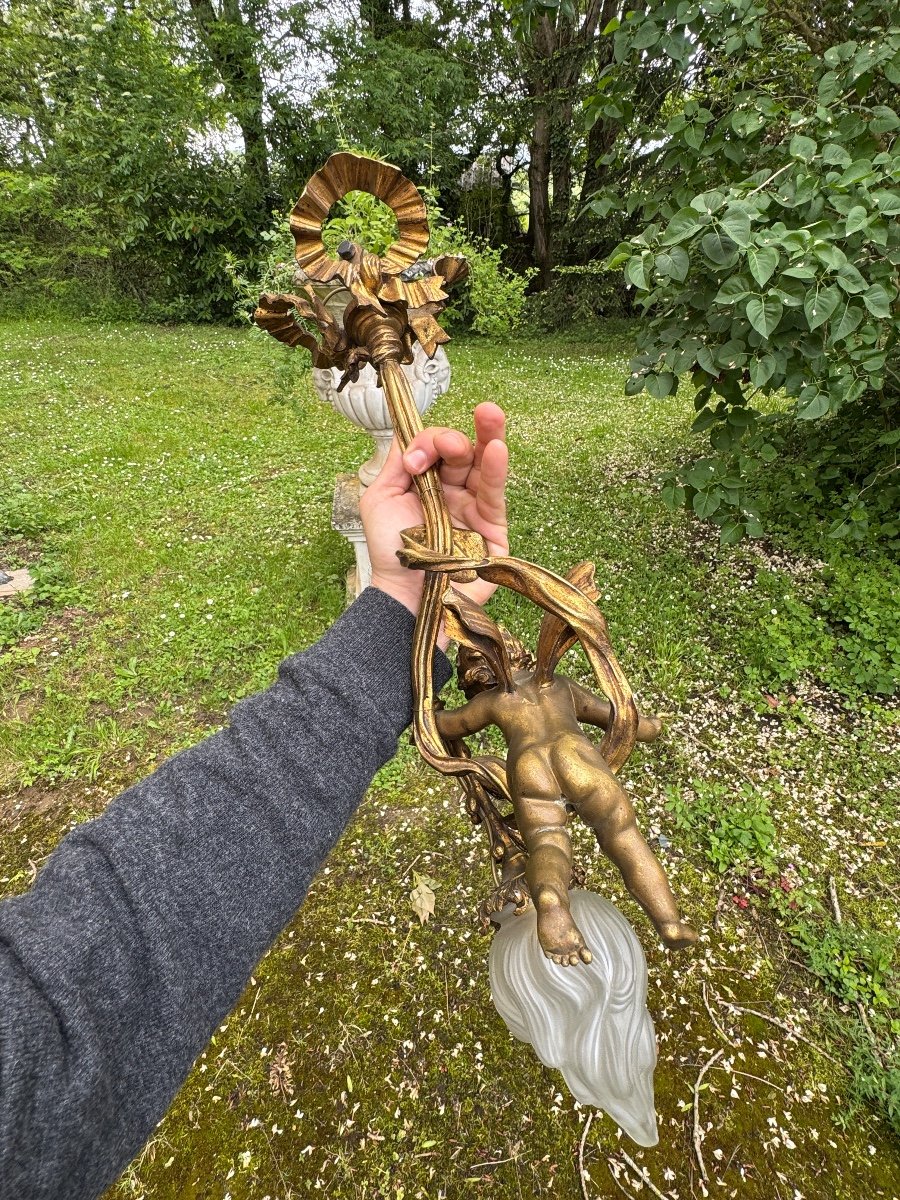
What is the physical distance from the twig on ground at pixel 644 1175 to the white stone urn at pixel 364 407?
6.83 ft

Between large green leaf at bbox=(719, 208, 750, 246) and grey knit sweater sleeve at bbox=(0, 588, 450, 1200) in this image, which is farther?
large green leaf at bbox=(719, 208, 750, 246)

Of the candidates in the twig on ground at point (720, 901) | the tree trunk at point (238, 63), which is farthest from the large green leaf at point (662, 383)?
the tree trunk at point (238, 63)

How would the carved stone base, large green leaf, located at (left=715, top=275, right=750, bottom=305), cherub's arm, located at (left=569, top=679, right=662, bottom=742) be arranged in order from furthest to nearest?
the carved stone base
large green leaf, located at (left=715, top=275, right=750, bottom=305)
cherub's arm, located at (left=569, top=679, right=662, bottom=742)

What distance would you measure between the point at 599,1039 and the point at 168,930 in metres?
0.59

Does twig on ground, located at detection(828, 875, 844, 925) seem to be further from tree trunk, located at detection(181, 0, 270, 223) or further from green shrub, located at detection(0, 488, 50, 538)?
tree trunk, located at detection(181, 0, 270, 223)

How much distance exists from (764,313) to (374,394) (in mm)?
1693

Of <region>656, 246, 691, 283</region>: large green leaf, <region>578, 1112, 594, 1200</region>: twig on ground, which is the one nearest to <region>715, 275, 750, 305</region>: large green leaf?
<region>656, 246, 691, 283</region>: large green leaf

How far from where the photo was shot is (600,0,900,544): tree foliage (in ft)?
4.79

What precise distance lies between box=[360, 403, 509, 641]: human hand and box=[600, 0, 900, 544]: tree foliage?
0.69m

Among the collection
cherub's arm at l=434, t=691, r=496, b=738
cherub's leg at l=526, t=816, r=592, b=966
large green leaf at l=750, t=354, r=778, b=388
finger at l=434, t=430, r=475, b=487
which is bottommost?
cherub's leg at l=526, t=816, r=592, b=966

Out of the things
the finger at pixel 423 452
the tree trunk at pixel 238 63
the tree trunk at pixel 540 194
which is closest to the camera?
the finger at pixel 423 452

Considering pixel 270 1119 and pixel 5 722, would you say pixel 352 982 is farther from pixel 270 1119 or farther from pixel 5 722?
pixel 5 722

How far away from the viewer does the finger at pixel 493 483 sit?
1.18 metres

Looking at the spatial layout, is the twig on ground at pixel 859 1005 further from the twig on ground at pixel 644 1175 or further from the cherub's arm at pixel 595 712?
the cherub's arm at pixel 595 712
